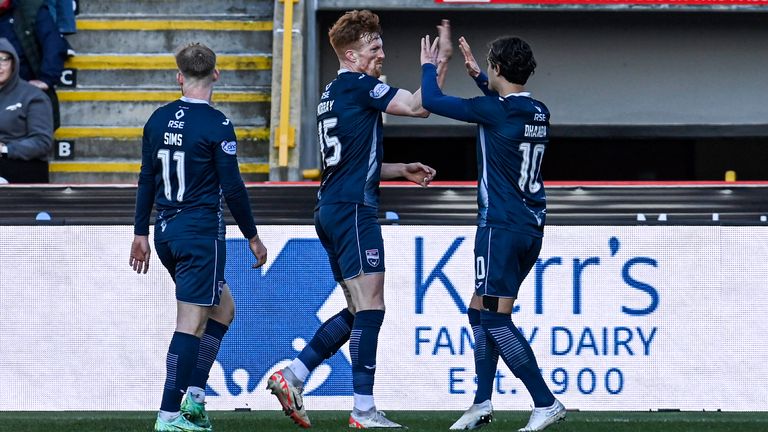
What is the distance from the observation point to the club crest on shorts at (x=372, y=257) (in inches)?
270

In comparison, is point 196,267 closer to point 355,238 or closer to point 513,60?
point 355,238

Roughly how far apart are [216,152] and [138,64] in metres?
6.74

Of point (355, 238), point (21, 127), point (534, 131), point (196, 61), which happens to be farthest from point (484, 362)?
point (21, 127)

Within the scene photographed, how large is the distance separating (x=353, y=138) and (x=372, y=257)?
1.95ft

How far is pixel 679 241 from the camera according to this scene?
8398 millimetres

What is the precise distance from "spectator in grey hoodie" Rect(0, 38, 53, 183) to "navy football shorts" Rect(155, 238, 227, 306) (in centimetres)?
329

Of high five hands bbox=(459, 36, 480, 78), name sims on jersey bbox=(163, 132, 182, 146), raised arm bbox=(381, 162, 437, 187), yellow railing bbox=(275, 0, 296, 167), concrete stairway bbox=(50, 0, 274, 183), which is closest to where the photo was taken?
name sims on jersey bbox=(163, 132, 182, 146)

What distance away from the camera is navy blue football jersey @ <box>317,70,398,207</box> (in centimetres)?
687

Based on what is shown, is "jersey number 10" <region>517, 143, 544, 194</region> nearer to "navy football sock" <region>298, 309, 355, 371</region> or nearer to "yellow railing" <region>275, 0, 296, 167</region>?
"navy football sock" <region>298, 309, 355, 371</region>

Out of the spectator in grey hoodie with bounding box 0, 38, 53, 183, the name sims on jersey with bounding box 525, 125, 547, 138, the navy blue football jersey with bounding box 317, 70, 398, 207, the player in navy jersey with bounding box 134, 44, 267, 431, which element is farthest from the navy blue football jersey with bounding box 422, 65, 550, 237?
the spectator in grey hoodie with bounding box 0, 38, 53, 183

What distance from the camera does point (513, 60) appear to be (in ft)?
21.7

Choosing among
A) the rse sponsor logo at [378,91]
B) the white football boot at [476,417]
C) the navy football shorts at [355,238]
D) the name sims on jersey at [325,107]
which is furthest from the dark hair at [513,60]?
the white football boot at [476,417]

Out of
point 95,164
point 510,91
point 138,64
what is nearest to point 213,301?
point 510,91

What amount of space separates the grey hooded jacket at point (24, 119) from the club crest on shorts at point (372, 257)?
12.3 ft
